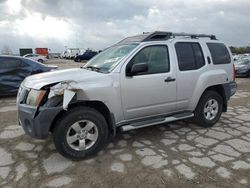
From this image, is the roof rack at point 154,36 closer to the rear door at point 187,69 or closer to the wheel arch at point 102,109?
the rear door at point 187,69

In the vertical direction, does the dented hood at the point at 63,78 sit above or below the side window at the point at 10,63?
below

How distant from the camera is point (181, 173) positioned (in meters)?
3.36

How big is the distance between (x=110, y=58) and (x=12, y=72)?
5307 mm

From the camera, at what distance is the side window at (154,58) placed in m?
4.26

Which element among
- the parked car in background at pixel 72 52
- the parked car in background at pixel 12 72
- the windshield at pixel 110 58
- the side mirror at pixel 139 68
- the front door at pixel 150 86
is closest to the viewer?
the side mirror at pixel 139 68

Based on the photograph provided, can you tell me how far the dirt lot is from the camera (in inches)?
126

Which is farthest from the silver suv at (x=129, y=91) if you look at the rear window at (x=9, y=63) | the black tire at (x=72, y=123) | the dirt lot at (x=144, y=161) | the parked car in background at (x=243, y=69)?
the parked car in background at (x=243, y=69)

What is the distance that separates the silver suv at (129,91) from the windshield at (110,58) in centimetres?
3

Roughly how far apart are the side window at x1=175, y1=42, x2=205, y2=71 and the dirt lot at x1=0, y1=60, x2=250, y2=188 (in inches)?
54.1

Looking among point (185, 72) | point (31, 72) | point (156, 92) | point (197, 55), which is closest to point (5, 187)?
point (156, 92)

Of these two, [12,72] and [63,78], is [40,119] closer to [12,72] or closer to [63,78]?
[63,78]

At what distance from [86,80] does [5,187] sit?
181 centimetres

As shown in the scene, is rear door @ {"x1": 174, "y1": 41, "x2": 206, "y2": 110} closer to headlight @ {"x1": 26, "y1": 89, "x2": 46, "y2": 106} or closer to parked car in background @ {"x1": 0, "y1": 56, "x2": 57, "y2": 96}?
headlight @ {"x1": 26, "y1": 89, "x2": 46, "y2": 106}

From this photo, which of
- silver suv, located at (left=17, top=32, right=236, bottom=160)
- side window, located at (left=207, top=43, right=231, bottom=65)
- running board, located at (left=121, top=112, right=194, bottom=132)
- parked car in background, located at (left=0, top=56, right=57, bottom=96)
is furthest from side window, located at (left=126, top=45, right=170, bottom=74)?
parked car in background, located at (left=0, top=56, right=57, bottom=96)
